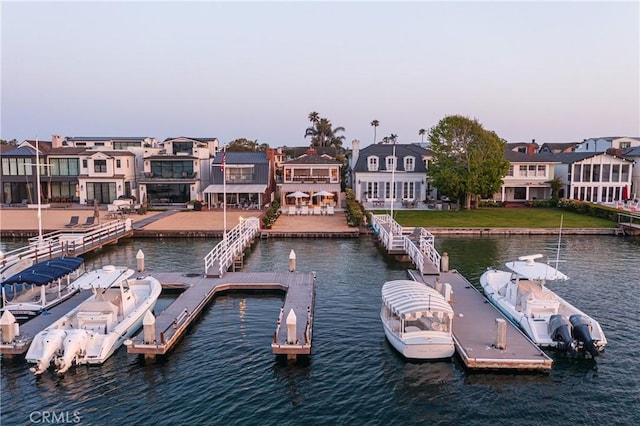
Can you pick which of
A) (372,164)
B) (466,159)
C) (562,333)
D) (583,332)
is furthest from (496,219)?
(583,332)

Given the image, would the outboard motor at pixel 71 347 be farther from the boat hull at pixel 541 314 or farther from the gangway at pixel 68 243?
the boat hull at pixel 541 314

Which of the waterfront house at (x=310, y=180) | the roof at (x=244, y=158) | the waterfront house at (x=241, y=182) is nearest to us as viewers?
the waterfront house at (x=241, y=182)

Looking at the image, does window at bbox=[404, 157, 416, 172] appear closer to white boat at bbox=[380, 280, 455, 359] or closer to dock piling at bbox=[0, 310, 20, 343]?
white boat at bbox=[380, 280, 455, 359]

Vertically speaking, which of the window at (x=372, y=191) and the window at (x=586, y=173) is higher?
the window at (x=586, y=173)

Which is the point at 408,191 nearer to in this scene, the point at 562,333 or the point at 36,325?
the point at 562,333

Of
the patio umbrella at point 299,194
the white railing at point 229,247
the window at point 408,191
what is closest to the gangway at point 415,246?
the white railing at point 229,247

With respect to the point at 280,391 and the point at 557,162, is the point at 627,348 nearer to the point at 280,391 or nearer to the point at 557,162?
the point at 280,391
